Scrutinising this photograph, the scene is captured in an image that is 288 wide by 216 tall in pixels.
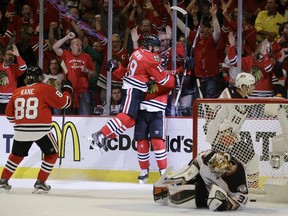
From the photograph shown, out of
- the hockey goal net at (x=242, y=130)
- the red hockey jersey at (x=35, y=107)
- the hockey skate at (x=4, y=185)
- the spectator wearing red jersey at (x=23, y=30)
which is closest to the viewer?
the hockey goal net at (x=242, y=130)

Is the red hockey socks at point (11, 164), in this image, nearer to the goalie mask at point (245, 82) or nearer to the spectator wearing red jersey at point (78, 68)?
the spectator wearing red jersey at point (78, 68)

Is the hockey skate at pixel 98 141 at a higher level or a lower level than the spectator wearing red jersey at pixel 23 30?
lower

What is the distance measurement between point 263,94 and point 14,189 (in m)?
2.85

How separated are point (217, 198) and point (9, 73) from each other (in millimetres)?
4616

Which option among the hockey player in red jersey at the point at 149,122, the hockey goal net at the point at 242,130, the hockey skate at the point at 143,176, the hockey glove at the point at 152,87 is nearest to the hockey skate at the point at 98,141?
the hockey player in red jersey at the point at 149,122

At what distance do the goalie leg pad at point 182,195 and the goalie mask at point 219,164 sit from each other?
264 millimetres

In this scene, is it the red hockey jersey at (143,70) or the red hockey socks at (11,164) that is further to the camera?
the red hockey jersey at (143,70)

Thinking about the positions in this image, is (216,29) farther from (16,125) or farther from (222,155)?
(222,155)

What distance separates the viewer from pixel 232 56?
1065cm

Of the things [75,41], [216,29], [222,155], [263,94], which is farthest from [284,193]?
[75,41]

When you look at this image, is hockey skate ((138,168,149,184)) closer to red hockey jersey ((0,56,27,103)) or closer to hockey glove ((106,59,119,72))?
hockey glove ((106,59,119,72))

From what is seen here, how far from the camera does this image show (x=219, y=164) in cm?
759

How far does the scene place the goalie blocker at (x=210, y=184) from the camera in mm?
7598

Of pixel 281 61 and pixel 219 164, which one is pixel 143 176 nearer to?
pixel 281 61
